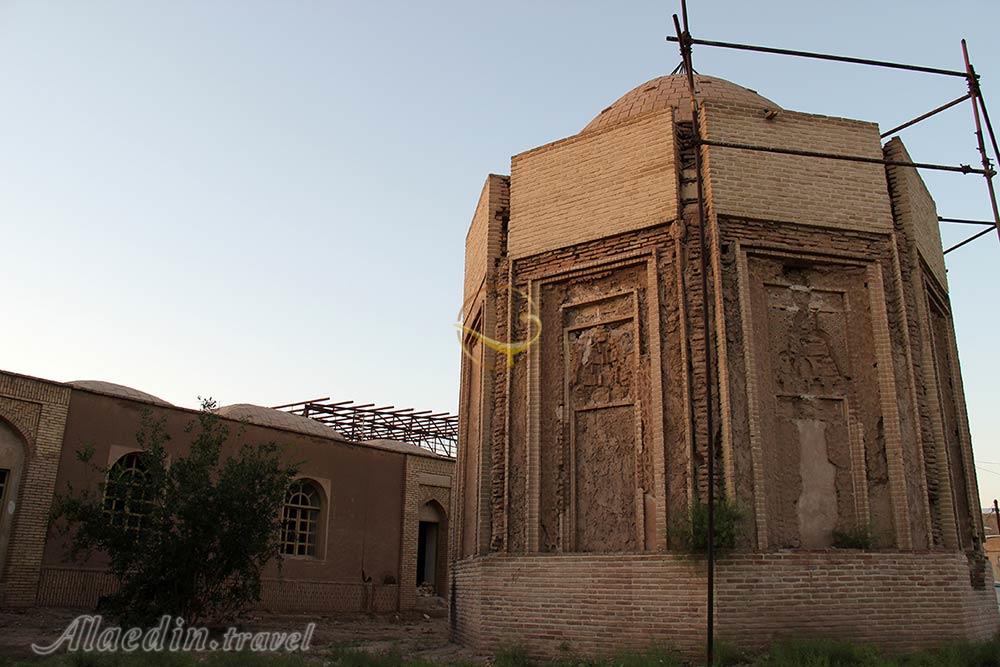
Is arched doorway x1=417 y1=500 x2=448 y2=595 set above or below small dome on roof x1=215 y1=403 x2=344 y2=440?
below

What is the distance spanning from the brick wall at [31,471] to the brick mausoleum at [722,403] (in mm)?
7655

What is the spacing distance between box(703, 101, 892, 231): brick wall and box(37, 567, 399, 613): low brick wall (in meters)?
12.6

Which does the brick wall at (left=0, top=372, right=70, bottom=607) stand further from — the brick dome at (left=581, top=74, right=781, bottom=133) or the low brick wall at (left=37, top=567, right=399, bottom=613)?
the brick dome at (left=581, top=74, right=781, bottom=133)

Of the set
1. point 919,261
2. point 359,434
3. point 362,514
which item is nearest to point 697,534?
point 919,261

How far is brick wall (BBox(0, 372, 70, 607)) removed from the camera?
46.5 feet

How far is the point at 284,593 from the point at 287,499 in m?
2.08

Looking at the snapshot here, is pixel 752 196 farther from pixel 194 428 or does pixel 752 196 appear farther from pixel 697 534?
pixel 194 428

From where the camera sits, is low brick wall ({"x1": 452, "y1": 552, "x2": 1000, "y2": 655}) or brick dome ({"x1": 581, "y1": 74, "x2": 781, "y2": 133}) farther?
brick dome ({"x1": 581, "y1": 74, "x2": 781, "y2": 133})

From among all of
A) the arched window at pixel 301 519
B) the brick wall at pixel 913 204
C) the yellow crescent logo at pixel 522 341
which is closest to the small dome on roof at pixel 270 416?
the arched window at pixel 301 519

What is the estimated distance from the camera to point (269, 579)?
18359 mm

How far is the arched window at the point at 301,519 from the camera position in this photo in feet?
63.5

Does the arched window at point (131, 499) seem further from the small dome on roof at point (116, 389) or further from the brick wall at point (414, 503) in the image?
the brick wall at point (414, 503)

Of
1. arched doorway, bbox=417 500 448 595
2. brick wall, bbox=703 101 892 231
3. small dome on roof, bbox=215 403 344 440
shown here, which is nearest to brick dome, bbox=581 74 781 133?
brick wall, bbox=703 101 892 231

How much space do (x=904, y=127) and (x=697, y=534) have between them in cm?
691
